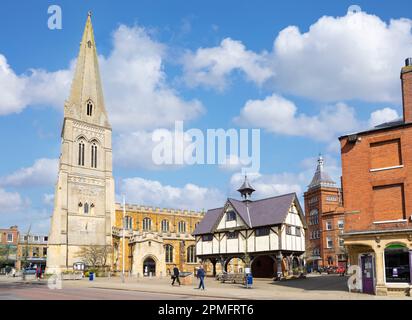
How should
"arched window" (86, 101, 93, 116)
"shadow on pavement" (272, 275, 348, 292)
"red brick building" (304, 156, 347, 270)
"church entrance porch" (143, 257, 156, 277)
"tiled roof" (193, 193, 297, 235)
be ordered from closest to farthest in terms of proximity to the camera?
"shadow on pavement" (272, 275, 348, 292)
"tiled roof" (193, 193, 297, 235)
"church entrance porch" (143, 257, 156, 277)
"red brick building" (304, 156, 347, 270)
"arched window" (86, 101, 93, 116)

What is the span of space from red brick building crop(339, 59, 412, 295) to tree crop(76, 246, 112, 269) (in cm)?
4578

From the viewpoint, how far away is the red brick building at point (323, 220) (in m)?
75.7

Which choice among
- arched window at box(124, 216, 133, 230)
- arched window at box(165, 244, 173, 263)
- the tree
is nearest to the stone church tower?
the tree

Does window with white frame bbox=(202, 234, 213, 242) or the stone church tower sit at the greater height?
the stone church tower

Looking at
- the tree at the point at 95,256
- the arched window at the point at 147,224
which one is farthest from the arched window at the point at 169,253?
the arched window at the point at 147,224

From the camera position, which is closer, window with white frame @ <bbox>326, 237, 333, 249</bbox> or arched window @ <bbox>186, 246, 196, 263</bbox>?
arched window @ <bbox>186, 246, 196, 263</bbox>

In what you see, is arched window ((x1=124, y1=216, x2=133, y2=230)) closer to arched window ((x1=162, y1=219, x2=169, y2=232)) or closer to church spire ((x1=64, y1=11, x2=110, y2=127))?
arched window ((x1=162, y1=219, x2=169, y2=232))

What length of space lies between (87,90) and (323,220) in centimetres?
4528

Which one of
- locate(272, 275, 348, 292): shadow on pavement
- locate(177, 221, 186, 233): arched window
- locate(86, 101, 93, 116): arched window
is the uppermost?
locate(86, 101, 93, 116): arched window

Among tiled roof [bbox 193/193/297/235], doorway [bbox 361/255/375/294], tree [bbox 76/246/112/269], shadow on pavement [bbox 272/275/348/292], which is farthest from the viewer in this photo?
tree [bbox 76/246/112/269]

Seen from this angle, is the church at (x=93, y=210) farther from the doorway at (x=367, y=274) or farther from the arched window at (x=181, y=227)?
the doorway at (x=367, y=274)

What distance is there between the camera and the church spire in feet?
257

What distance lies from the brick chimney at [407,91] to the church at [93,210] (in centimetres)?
4334
